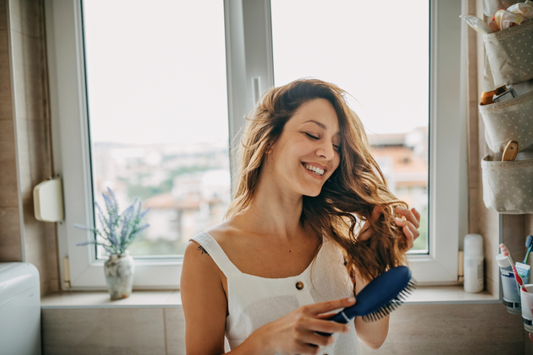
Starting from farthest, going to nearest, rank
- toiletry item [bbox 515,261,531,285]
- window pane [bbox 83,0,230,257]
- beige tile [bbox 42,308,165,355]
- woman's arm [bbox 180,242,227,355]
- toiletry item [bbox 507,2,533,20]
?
window pane [bbox 83,0,230,257]
beige tile [bbox 42,308,165,355]
toiletry item [bbox 515,261,531,285]
toiletry item [bbox 507,2,533,20]
woman's arm [bbox 180,242,227,355]

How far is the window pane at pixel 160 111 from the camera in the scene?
4.37 ft

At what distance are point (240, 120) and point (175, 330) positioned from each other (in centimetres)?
78

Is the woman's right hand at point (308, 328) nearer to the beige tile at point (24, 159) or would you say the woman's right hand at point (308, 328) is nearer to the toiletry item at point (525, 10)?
the toiletry item at point (525, 10)

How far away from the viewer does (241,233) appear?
2.97ft

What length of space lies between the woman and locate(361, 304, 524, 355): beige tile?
29 centimetres

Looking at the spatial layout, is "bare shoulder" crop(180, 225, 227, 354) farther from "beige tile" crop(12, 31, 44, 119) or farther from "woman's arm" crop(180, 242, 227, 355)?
"beige tile" crop(12, 31, 44, 119)

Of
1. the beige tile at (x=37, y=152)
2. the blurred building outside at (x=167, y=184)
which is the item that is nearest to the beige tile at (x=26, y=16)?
the beige tile at (x=37, y=152)

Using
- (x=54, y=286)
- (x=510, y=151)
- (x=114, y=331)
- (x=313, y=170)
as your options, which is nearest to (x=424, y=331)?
(x=510, y=151)

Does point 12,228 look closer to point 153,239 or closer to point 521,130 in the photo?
point 153,239

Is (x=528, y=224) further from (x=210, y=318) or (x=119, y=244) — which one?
(x=119, y=244)

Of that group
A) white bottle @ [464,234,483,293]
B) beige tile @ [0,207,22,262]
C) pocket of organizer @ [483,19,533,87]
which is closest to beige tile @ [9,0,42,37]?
beige tile @ [0,207,22,262]

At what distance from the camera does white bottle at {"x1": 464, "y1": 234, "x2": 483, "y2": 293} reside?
1215 millimetres

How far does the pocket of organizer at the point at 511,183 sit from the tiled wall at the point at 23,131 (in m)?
1.55

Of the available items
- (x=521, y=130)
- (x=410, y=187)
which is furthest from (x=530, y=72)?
(x=410, y=187)
